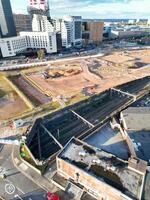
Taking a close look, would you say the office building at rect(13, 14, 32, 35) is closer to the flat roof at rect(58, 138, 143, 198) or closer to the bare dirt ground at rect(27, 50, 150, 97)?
the bare dirt ground at rect(27, 50, 150, 97)

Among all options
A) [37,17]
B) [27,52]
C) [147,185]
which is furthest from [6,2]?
[147,185]

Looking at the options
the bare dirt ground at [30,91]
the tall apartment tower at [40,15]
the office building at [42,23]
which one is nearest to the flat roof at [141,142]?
the bare dirt ground at [30,91]

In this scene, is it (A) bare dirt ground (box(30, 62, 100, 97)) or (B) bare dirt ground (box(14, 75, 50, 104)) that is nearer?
(B) bare dirt ground (box(14, 75, 50, 104))

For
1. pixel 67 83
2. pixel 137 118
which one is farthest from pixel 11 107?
pixel 137 118

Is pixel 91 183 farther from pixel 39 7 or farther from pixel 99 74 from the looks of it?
pixel 39 7

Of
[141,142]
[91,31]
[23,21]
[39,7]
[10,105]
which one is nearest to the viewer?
[141,142]

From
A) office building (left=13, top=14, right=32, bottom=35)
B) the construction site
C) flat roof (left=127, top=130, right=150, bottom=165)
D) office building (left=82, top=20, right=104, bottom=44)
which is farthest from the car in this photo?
office building (left=13, top=14, right=32, bottom=35)

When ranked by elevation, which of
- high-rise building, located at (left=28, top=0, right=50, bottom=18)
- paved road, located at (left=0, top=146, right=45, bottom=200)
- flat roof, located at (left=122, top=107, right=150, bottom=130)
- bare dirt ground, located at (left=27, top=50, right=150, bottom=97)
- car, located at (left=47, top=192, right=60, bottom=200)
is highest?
high-rise building, located at (left=28, top=0, right=50, bottom=18)
